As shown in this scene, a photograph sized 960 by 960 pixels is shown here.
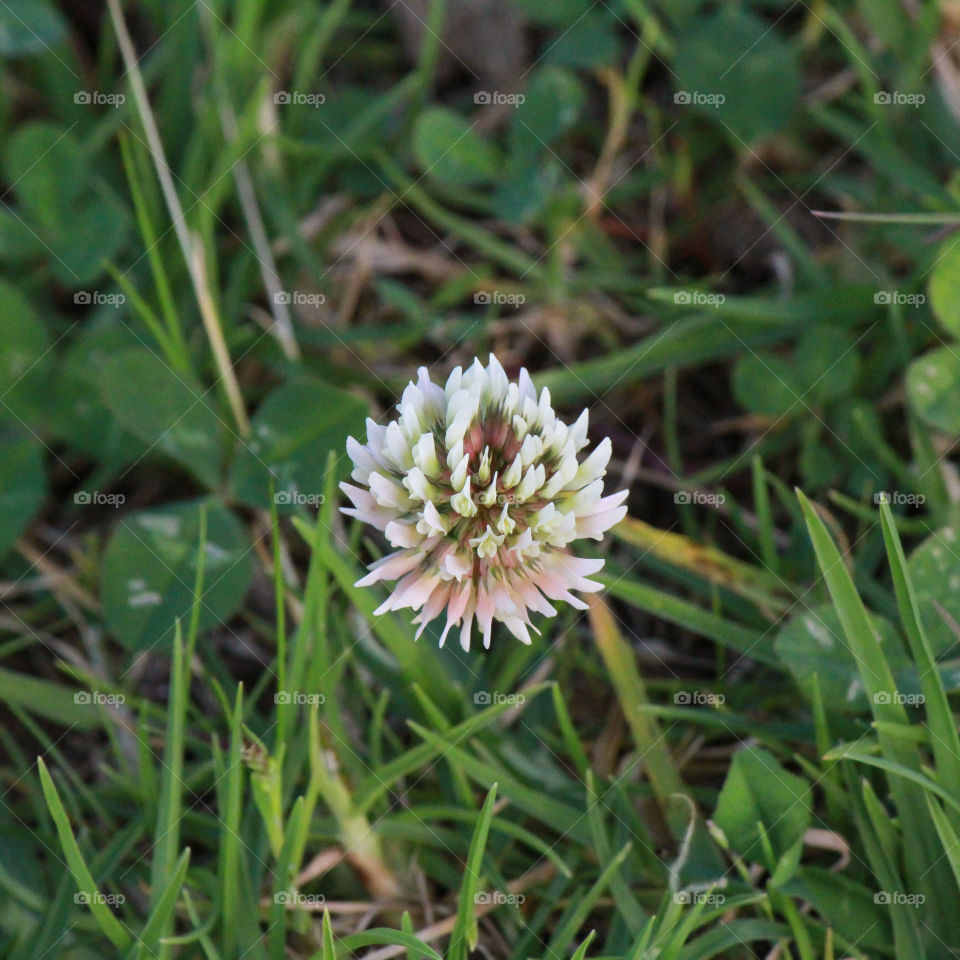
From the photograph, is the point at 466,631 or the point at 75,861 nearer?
the point at 466,631

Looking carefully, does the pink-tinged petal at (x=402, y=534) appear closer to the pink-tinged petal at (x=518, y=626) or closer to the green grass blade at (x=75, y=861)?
the pink-tinged petal at (x=518, y=626)

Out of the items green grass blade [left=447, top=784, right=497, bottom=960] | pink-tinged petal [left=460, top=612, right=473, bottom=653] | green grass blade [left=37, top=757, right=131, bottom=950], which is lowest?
green grass blade [left=37, top=757, right=131, bottom=950]

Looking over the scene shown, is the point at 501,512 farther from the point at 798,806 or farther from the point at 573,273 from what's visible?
the point at 573,273

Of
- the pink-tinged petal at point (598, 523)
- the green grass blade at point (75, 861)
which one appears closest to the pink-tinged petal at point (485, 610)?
the pink-tinged petal at point (598, 523)

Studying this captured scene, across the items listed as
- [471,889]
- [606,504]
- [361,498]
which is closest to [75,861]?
[471,889]

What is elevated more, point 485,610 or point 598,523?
point 598,523

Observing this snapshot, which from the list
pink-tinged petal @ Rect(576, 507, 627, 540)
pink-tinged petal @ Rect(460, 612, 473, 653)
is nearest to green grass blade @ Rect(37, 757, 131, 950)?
pink-tinged petal @ Rect(460, 612, 473, 653)

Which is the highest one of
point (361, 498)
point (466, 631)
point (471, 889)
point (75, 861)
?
point (361, 498)

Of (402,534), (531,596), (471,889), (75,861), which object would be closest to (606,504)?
(531,596)

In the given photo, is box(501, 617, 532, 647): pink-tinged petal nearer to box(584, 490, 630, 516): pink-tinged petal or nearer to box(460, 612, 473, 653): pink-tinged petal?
box(460, 612, 473, 653): pink-tinged petal

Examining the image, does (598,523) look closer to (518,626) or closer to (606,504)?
(606,504)
